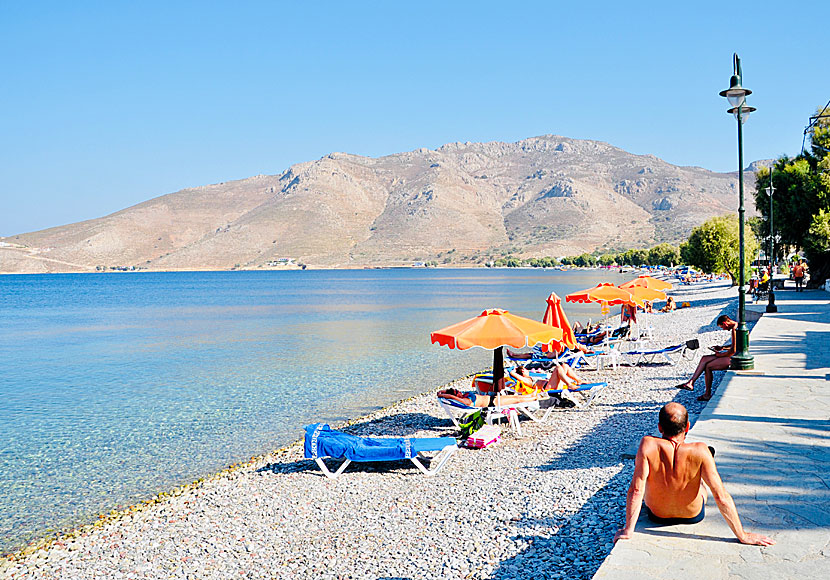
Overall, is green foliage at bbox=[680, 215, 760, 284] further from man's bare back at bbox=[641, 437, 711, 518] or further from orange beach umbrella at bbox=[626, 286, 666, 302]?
man's bare back at bbox=[641, 437, 711, 518]

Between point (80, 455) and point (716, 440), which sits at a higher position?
point (716, 440)

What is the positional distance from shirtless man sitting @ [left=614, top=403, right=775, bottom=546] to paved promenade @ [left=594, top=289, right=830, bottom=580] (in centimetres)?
11

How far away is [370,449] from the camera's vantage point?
29.9ft

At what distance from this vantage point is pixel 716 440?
22.1 ft

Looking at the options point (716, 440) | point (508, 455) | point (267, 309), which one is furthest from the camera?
point (267, 309)

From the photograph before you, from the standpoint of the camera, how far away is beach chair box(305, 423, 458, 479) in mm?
9023

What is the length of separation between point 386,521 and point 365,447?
1970 mm

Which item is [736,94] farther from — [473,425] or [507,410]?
[473,425]

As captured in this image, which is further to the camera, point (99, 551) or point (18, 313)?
point (18, 313)

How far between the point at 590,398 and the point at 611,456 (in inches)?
177

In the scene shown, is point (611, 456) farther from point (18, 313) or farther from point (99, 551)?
point (18, 313)

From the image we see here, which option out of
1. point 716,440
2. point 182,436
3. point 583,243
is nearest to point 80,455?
point 182,436

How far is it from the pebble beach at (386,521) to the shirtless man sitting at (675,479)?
3.04 feet

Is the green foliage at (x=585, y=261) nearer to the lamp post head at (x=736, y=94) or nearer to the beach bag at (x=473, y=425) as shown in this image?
the lamp post head at (x=736, y=94)
